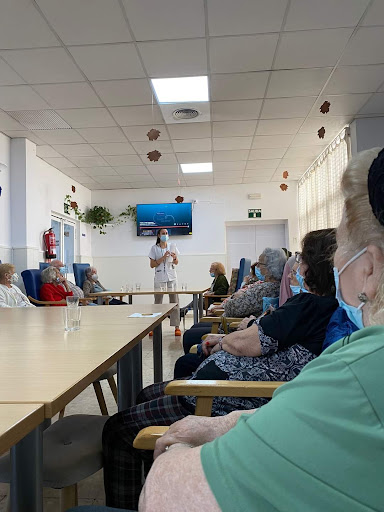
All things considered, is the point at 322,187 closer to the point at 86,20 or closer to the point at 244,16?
the point at 244,16

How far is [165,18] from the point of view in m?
3.19

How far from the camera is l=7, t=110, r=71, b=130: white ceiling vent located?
16.3 feet

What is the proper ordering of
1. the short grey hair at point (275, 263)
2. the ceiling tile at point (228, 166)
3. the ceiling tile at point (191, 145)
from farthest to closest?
the ceiling tile at point (228, 166) < the ceiling tile at point (191, 145) < the short grey hair at point (275, 263)

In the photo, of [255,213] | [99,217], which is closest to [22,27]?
[99,217]

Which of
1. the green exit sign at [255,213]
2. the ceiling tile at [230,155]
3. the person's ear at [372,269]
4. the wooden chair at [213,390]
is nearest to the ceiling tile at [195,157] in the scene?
the ceiling tile at [230,155]

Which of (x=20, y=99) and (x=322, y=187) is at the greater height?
(x=20, y=99)

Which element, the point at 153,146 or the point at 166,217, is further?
the point at 166,217

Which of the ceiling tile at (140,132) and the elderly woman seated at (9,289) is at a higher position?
the ceiling tile at (140,132)

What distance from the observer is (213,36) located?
3.45m

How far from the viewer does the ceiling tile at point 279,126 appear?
17.7 ft

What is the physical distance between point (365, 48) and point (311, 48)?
0.48m

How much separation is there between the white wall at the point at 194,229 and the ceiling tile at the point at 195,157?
6.33 feet

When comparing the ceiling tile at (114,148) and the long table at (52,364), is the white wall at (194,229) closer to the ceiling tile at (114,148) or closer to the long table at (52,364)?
the ceiling tile at (114,148)

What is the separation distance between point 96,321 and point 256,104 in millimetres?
3645
